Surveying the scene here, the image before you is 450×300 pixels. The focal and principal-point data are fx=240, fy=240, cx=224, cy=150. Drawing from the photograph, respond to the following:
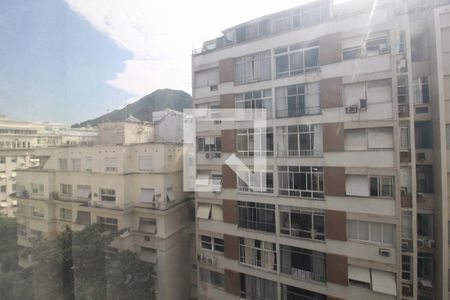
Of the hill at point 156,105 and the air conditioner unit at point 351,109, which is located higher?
the hill at point 156,105

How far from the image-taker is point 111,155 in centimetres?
603

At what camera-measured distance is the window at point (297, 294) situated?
14.3 feet

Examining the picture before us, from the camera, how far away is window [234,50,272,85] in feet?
15.6

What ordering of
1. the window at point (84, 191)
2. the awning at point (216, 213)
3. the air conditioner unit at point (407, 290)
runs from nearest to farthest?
the air conditioner unit at point (407, 290), the awning at point (216, 213), the window at point (84, 191)

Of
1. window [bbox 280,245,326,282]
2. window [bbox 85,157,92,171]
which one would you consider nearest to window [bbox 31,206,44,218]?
window [bbox 85,157,92,171]

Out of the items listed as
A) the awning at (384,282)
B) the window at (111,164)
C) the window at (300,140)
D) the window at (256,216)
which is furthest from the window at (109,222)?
the awning at (384,282)

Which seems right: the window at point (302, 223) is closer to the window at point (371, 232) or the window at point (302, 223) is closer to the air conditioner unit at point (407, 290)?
the window at point (371, 232)

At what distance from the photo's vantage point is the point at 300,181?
444cm

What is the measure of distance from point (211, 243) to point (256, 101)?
3.24 m

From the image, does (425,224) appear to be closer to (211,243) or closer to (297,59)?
(297,59)

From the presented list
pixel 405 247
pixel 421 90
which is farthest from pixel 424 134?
pixel 405 247

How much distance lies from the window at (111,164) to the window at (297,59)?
4372 millimetres

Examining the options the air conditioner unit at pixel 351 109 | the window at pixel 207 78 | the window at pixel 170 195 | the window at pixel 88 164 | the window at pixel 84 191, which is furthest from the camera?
the window at pixel 88 164

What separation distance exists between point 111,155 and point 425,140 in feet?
22.1
